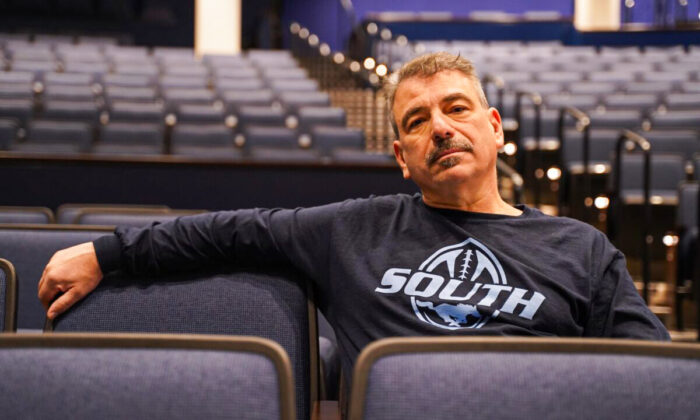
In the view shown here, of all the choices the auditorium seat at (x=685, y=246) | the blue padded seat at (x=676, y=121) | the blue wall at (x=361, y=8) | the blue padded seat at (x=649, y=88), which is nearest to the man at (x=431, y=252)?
the auditorium seat at (x=685, y=246)

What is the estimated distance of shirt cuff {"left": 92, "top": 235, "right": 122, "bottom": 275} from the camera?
1.18m

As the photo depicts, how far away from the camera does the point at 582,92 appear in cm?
620

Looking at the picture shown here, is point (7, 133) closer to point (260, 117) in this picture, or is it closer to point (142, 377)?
point (260, 117)

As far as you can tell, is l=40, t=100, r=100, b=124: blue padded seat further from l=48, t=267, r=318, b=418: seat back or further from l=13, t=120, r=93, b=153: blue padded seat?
l=48, t=267, r=318, b=418: seat back

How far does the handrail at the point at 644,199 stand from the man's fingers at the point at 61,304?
2.29 meters

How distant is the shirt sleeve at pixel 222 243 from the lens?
1.19m

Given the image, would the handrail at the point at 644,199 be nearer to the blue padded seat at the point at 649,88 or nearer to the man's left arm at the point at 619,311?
the man's left arm at the point at 619,311

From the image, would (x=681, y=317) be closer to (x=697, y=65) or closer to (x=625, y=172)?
(x=625, y=172)

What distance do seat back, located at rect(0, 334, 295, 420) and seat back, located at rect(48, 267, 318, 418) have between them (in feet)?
1.28

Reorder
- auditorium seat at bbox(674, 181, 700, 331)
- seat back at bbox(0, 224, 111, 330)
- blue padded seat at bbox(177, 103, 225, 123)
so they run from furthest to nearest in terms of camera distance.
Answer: blue padded seat at bbox(177, 103, 225, 123), auditorium seat at bbox(674, 181, 700, 331), seat back at bbox(0, 224, 111, 330)

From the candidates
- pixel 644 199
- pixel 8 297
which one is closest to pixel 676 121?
pixel 644 199

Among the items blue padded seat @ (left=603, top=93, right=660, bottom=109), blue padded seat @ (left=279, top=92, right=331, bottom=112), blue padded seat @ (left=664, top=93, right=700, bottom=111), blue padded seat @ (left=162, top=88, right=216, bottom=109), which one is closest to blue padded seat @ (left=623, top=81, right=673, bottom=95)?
blue padded seat @ (left=664, top=93, right=700, bottom=111)

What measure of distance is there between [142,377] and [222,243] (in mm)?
467

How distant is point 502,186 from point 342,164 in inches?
62.3
